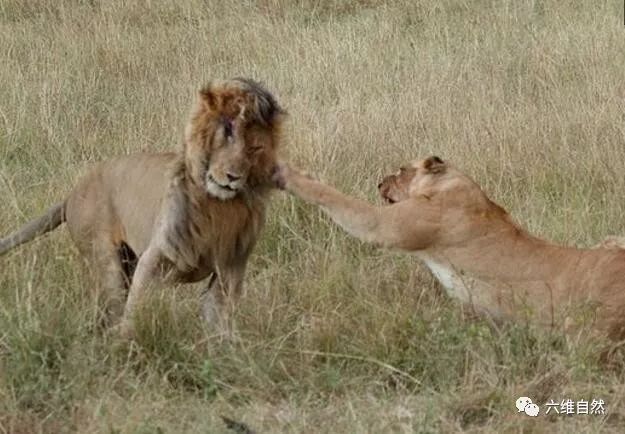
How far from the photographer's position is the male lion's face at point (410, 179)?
5.22 meters

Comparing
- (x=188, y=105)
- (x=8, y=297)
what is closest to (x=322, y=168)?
(x=188, y=105)

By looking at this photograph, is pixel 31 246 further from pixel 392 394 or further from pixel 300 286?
pixel 392 394

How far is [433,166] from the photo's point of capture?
525 centimetres

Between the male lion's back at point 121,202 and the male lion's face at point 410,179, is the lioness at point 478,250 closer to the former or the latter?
the male lion's face at point 410,179

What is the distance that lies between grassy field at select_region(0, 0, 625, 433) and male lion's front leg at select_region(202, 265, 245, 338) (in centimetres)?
8

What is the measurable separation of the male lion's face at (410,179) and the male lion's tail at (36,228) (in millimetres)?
1230

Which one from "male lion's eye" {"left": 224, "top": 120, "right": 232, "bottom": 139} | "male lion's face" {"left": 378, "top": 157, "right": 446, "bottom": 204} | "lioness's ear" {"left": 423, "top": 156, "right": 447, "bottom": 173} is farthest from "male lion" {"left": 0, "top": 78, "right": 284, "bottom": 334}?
"lioness's ear" {"left": 423, "top": 156, "right": 447, "bottom": 173}

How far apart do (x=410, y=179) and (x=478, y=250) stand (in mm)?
419

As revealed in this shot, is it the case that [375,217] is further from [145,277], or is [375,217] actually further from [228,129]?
[145,277]

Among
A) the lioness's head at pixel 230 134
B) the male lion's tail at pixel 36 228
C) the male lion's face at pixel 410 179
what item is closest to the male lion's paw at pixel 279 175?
the lioness's head at pixel 230 134

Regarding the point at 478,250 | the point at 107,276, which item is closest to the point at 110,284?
the point at 107,276

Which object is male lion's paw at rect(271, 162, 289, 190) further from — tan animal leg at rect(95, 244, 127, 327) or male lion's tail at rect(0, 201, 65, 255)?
male lion's tail at rect(0, 201, 65, 255)

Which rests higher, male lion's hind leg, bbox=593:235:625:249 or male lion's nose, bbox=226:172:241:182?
male lion's nose, bbox=226:172:241:182

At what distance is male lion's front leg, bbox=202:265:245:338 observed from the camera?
4.81m
